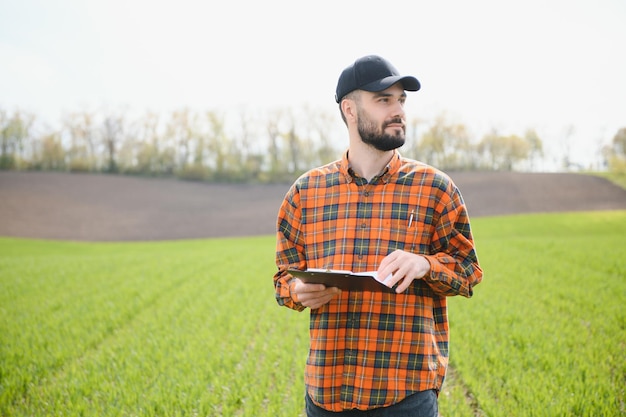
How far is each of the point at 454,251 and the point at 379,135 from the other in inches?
26.5

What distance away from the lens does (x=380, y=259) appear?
2303mm

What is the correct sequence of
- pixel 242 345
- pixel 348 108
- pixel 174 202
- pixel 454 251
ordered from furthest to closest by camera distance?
pixel 174 202, pixel 242 345, pixel 348 108, pixel 454 251

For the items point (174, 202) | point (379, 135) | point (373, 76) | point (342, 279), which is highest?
point (373, 76)

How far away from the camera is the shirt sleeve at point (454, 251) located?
2.17 meters

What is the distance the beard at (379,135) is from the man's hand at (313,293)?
734 mm

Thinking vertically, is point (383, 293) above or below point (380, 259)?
below

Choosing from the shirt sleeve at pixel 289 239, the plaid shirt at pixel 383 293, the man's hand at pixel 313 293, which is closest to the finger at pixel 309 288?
the man's hand at pixel 313 293

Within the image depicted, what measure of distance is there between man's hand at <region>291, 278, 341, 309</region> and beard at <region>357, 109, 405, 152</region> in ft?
2.41

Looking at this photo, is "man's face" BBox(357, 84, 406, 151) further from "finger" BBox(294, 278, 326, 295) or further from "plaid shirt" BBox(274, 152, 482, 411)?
"finger" BBox(294, 278, 326, 295)

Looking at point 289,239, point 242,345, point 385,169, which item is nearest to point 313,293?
point 289,239

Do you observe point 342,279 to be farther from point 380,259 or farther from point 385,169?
point 385,169

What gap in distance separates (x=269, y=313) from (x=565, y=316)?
17.5 ft

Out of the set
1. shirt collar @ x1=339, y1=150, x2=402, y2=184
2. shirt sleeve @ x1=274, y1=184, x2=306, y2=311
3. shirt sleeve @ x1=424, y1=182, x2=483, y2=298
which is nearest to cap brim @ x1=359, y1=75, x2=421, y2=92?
shirt collar @ x1=339, y1=150, x2=402, y2=184

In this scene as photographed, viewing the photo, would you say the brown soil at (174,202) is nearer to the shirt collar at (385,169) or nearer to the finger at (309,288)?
the shirt collar at (385,169)
